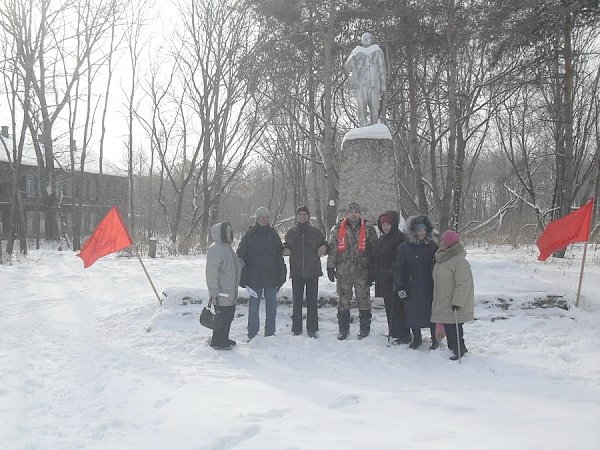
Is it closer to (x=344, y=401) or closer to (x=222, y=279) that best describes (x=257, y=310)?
(x=222, y=279)

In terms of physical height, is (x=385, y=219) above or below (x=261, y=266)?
above

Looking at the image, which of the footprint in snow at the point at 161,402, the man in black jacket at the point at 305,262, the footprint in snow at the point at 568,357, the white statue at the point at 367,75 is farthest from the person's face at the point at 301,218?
the white statue at the point at 367,75

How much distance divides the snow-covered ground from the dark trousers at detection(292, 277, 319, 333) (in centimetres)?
19

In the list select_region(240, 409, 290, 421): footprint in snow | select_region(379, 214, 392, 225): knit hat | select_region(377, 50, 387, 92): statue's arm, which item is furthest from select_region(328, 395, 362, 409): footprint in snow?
select_region(377, 50, 387, 92): statue's arm

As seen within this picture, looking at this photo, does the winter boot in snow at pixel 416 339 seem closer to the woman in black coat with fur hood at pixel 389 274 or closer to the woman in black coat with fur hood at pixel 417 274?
the woman in black coat with fur hood at pixel 417 274

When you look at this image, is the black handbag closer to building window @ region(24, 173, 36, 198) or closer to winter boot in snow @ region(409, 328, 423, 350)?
winter boot in snow @ region(409, 328, 423, 350)

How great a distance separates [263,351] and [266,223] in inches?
63.5

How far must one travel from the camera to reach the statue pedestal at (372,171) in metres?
8.81

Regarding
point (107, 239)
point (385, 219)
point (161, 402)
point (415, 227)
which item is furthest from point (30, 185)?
point (161, 402)

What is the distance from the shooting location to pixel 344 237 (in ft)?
20.1

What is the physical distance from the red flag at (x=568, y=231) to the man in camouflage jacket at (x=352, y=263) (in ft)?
9.02

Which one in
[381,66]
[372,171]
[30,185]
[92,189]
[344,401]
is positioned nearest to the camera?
[344,401]

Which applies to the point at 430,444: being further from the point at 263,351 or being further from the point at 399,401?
the point at 263,351

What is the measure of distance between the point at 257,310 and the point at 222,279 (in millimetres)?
755
